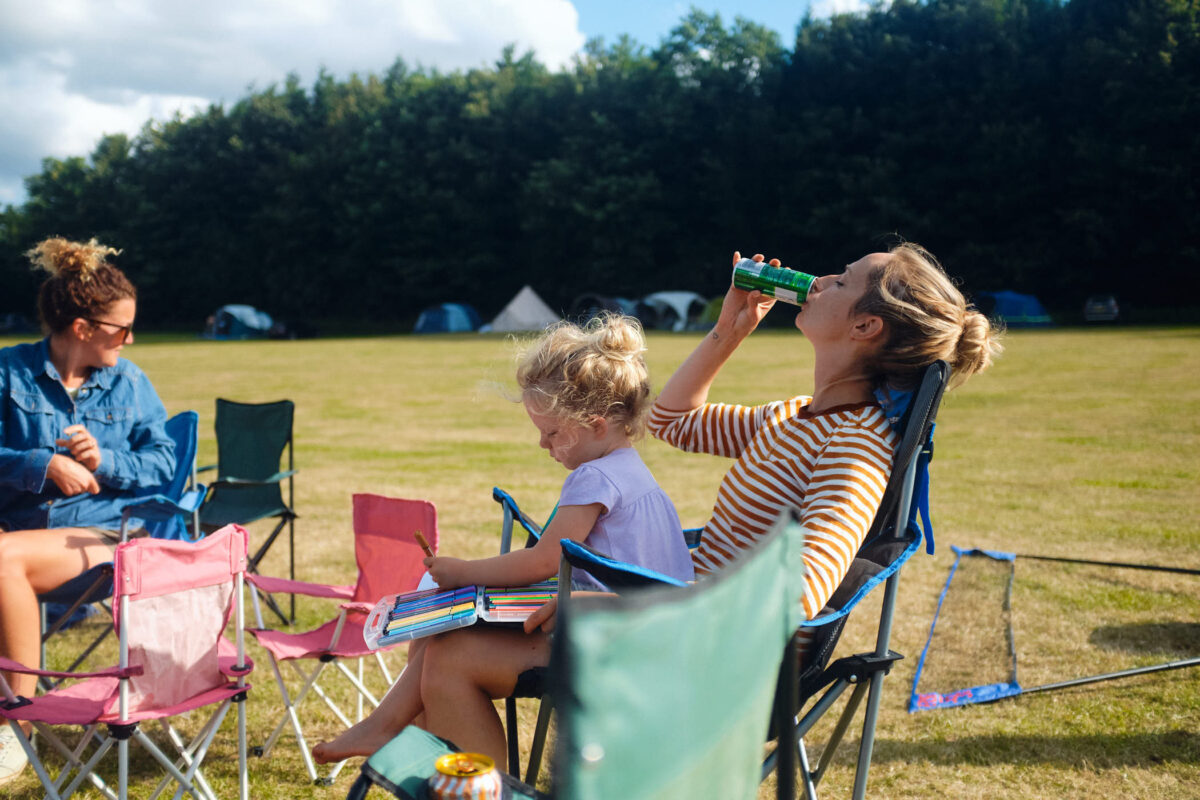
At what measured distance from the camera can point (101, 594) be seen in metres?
2.87

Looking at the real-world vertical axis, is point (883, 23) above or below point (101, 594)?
above

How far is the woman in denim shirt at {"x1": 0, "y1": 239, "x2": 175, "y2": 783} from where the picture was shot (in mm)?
2898

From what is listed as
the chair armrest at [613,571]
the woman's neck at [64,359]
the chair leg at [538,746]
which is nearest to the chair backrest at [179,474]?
the woman's neck at [64,359]

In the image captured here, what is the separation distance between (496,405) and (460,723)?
407 inches

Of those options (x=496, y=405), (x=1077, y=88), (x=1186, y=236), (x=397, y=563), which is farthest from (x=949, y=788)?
(x=1077, y=88)

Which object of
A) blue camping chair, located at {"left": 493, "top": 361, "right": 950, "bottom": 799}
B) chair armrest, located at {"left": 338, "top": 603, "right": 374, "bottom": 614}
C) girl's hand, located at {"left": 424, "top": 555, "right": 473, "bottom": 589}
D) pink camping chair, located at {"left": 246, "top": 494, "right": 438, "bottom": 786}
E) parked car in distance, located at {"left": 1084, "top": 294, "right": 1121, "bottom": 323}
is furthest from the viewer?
parked car in distance, located at {"left": 1084, "top": 294, "right": 1121, "bottom": 323}

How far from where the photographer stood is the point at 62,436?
307 centimetres

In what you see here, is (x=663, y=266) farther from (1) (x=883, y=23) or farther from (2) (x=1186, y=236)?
(2) (x=1186, y=236)

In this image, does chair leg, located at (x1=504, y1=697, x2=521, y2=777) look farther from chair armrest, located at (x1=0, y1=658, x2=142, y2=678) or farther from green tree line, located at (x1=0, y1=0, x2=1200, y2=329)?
green tree line, located at (x1=0, y1=0, x2=1200, y2=329)

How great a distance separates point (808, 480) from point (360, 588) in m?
1.56

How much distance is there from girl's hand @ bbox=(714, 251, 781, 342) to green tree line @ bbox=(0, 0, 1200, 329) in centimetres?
3024

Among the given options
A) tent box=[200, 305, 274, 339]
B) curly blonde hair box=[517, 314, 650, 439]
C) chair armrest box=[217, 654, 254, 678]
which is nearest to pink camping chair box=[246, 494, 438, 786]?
chair armrest box=[217, 654, 254, 678]

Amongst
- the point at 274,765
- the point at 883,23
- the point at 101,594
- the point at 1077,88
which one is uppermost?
the point at 883,23

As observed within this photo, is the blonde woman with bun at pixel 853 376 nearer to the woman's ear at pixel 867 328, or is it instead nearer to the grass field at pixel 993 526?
the woman's ear at pixel 867 328
